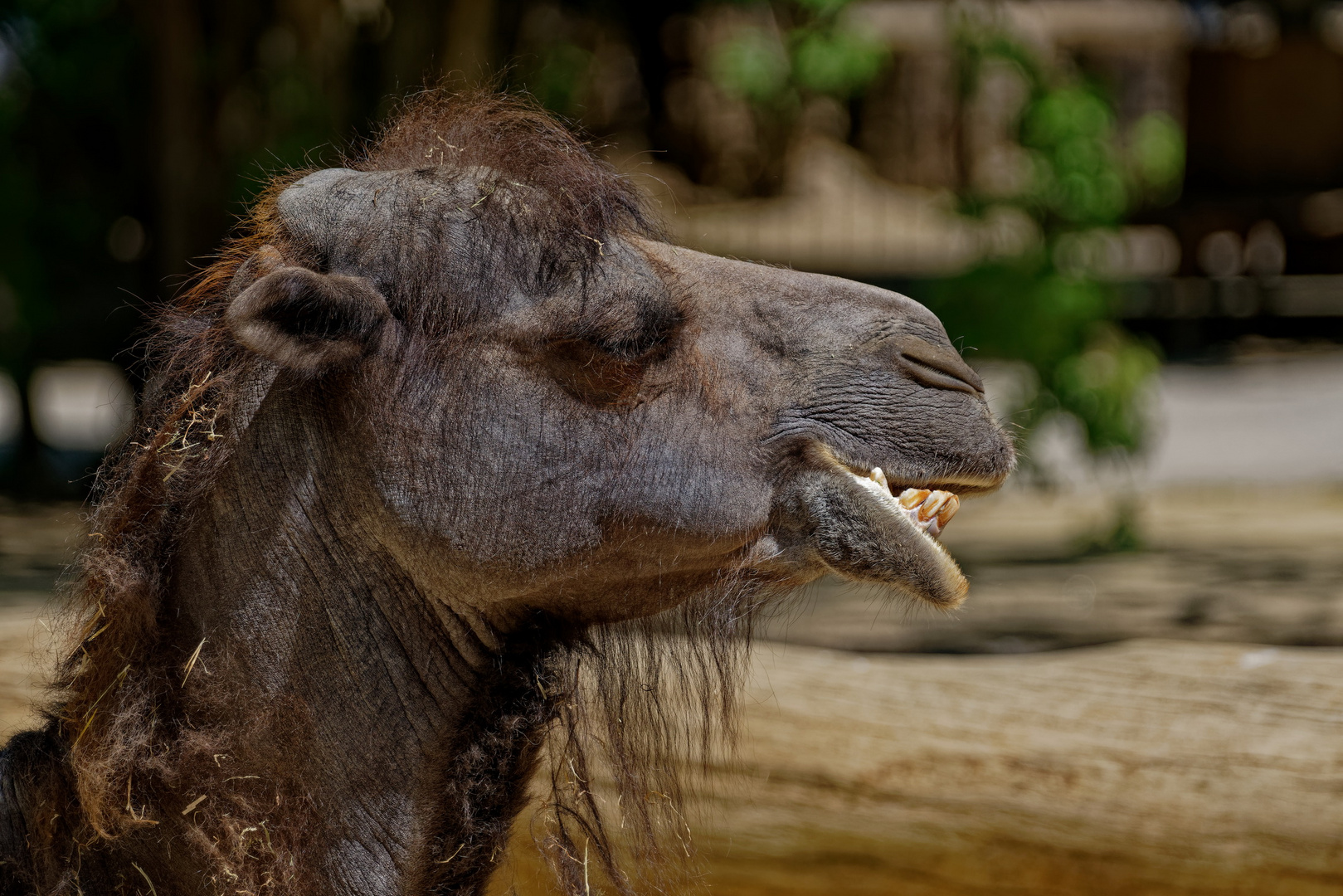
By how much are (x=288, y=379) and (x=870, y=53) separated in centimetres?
582

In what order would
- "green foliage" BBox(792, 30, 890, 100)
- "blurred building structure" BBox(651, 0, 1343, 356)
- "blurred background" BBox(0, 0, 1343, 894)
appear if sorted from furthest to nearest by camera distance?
"blurred building structure" BBox(651, 0, 1343, 356), "green foliage" BBox(792, 30, 890, 100), "blurred background" BBox(0, 0, 1343, 894)

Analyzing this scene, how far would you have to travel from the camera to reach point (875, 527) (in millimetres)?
2377

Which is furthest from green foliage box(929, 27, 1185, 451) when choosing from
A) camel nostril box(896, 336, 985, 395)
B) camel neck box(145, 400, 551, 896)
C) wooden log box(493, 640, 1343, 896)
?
camel neck box(145, 400, 551, 896)

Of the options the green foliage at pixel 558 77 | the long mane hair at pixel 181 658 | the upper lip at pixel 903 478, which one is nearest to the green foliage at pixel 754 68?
the green foliage at pixel 558 77

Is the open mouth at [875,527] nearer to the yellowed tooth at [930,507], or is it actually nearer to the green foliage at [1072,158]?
the yellowed tooth at [930,507]

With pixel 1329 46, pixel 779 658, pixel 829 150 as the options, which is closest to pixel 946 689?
pixel 779 658

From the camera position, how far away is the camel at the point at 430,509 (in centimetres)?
239

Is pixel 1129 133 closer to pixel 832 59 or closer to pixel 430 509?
pixel 832 59

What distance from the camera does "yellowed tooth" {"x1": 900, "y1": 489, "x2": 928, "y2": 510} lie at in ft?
8.05

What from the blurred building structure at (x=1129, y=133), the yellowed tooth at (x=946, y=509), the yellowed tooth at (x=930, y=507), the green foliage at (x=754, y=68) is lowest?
the blurred building structure at (x=1129, y=133)

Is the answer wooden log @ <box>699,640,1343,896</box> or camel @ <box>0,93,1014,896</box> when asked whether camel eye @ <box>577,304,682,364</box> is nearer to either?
camel @ <box>0,93,1014,896</box>

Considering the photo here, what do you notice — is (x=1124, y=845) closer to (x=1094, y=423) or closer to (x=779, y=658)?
(x=779, y=658)

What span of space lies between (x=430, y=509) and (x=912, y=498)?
83 cm

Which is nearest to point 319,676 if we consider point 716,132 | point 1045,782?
point 1045,782
